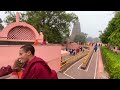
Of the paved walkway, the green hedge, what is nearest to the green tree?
the paved walkway

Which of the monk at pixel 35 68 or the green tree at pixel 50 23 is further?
the green tree at pixel 50 23

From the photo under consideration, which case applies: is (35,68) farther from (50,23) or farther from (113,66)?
(50,23)

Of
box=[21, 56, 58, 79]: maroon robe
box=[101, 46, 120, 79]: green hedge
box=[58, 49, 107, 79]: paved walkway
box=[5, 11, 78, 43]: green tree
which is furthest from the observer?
box=[5, 11, 78, 43]: green tree

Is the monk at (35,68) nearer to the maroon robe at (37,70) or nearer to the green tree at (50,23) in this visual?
the maroon robe at (37,70)

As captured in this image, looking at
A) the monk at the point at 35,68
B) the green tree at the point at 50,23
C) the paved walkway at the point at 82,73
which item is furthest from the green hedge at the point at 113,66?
the green tree at the point at 50,23

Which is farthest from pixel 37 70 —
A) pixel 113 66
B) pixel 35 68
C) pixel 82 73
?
pixel 82 73

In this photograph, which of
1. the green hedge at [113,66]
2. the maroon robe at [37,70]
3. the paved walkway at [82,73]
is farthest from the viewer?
the paved walkway at [82,73]

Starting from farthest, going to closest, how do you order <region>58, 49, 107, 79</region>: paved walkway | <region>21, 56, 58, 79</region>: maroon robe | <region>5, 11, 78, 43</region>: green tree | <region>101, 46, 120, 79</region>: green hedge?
1. <region>5, 11, 78, 43</region>: green tree
2. <region>58, 49, 107, 79</region>: paved walkway
3. <region>101, 46, 120, 79</region>: green hedge
4. <region>21, 56, 58, 79</region>: maroon robe

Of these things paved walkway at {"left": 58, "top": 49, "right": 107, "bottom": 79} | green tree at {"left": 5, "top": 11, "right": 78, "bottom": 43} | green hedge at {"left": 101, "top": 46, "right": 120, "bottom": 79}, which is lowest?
paved walkway at {"left": 58, "top": 49, "right": 107, "bottom": 79}

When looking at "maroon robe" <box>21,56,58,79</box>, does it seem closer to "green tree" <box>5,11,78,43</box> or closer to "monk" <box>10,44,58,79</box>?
"monk" <box>10,44,58,79</box>
